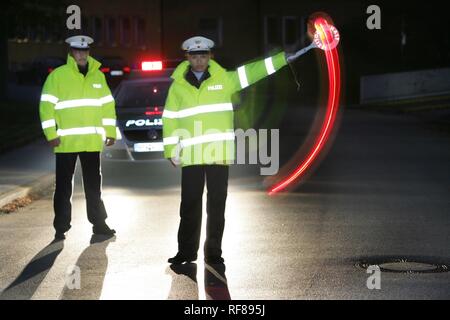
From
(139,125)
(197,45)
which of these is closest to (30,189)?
(139,125)

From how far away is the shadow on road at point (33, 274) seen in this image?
29.8ft

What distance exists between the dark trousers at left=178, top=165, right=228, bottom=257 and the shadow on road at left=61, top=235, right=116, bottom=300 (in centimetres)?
74

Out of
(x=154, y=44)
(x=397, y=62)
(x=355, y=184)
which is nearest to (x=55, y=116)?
(x=355, y=184)

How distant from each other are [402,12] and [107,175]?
3961 centimetres

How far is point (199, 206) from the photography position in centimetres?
1052

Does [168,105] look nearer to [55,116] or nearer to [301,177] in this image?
[55,116]

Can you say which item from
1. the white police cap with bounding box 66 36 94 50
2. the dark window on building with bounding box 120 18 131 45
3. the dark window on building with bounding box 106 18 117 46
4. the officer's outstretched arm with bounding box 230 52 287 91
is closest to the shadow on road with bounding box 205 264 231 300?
the officer's outstretched arm with bounding box 230 52 287 91

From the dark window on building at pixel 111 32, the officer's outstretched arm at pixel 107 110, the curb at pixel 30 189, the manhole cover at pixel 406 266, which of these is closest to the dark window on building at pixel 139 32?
the dark window on building at pixel 111 32

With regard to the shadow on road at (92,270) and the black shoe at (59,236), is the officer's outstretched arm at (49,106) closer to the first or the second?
the black shoe at (59,236)

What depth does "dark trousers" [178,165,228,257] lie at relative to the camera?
34.0ft

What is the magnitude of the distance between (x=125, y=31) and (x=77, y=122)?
59900mm

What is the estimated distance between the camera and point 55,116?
12141mm

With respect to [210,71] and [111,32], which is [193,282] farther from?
[111,32]

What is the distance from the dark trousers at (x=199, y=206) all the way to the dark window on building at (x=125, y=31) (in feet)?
201
